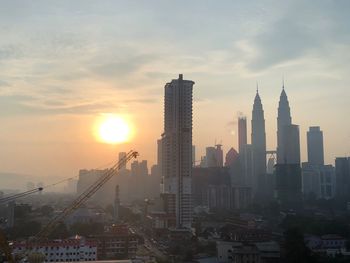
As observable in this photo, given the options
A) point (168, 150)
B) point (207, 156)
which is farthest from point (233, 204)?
point (207, 156)

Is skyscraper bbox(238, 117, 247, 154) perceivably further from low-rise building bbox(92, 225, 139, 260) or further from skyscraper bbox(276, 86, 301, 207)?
low-rise building bbox(92, 225, 139, 260)

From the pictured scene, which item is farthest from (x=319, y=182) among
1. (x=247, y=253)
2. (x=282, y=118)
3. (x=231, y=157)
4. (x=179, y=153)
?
(x=247, y=253)

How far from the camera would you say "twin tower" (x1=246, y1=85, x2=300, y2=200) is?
185 ft

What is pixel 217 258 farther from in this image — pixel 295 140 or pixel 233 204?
pixel 295 140

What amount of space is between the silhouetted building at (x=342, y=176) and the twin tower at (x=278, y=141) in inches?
194

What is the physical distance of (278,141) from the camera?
6072cm

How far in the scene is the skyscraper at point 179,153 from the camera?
86.8 ft

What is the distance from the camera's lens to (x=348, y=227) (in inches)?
1019

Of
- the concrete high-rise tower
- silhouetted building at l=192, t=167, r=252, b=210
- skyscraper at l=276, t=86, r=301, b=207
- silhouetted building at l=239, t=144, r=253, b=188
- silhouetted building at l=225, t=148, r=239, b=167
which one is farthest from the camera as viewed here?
the concrete high-rise tower

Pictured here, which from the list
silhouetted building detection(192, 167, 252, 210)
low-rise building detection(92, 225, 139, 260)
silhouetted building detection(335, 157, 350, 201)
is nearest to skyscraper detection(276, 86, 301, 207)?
silhouetted building detection(192, 167, 252, 210)

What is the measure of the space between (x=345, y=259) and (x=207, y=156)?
43.8 meters

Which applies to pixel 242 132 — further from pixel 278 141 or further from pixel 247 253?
pixel 247 253

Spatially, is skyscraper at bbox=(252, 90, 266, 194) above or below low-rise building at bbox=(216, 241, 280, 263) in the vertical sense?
above

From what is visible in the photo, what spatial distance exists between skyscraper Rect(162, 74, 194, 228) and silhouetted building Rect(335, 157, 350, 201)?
2678 centimetres
